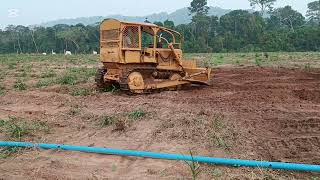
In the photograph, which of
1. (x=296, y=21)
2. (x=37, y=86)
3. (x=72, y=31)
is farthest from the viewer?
(x=296, y=21)

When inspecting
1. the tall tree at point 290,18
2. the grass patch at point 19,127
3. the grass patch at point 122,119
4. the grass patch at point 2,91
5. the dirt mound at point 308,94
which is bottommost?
the grass patch at point 19,127

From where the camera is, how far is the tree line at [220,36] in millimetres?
50531

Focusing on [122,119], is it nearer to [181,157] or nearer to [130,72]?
[181,157]

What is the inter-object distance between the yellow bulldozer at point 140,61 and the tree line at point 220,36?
38.3 m

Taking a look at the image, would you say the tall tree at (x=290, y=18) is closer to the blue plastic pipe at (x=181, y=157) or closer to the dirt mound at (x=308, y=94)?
the dirt mound at (x=308, y=94)

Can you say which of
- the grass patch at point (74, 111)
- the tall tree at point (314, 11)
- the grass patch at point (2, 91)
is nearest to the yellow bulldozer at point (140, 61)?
the grass patch at point (74, 111)

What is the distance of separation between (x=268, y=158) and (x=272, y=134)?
120 centimetres

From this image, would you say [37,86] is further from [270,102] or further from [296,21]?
[296,21]

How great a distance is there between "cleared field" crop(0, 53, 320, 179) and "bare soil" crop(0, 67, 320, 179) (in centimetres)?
1

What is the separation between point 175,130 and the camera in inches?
294

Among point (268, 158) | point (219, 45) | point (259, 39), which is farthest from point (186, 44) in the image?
point (268, 158)

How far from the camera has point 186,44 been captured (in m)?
54.4

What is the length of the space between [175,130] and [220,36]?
177ft

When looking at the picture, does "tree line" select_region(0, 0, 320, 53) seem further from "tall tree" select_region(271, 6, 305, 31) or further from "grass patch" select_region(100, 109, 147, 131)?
"grass patch" select_region(100, 109, 147, 131)
